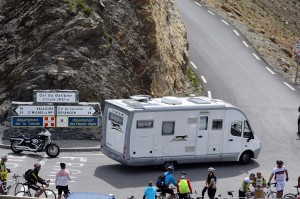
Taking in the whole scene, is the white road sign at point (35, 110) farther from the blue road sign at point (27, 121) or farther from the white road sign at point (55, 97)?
the white road sign at point (55, 97)

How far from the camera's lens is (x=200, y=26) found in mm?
53156

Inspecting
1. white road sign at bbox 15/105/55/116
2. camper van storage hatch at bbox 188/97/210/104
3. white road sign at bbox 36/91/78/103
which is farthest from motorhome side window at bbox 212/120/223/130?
white road sign at bbox 15/105/55/116

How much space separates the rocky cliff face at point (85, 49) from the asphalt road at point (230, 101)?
437 centimetres

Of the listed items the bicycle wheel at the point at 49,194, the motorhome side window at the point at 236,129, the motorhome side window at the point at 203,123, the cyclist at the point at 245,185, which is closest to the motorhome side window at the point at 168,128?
the motorhome side window at the point at 203,123

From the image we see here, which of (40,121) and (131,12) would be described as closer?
(40,121)

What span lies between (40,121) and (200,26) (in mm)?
23575

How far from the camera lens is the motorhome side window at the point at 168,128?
28422 mm

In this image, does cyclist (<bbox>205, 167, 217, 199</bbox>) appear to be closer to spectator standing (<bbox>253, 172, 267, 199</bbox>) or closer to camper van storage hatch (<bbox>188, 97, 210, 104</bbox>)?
spectator standing (<bbox>253, 172, 267, 199</bbox>)

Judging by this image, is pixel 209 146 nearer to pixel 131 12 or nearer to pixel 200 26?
pixel 131 12

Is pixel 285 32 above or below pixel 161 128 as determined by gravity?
above

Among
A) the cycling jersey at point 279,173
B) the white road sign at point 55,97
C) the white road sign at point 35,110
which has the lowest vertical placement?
the cycling jersey at point 279,173

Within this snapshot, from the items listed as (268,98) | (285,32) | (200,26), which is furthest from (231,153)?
(285,32)

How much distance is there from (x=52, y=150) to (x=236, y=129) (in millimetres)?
7870

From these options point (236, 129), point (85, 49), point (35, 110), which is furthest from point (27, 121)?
point (236, 129)
